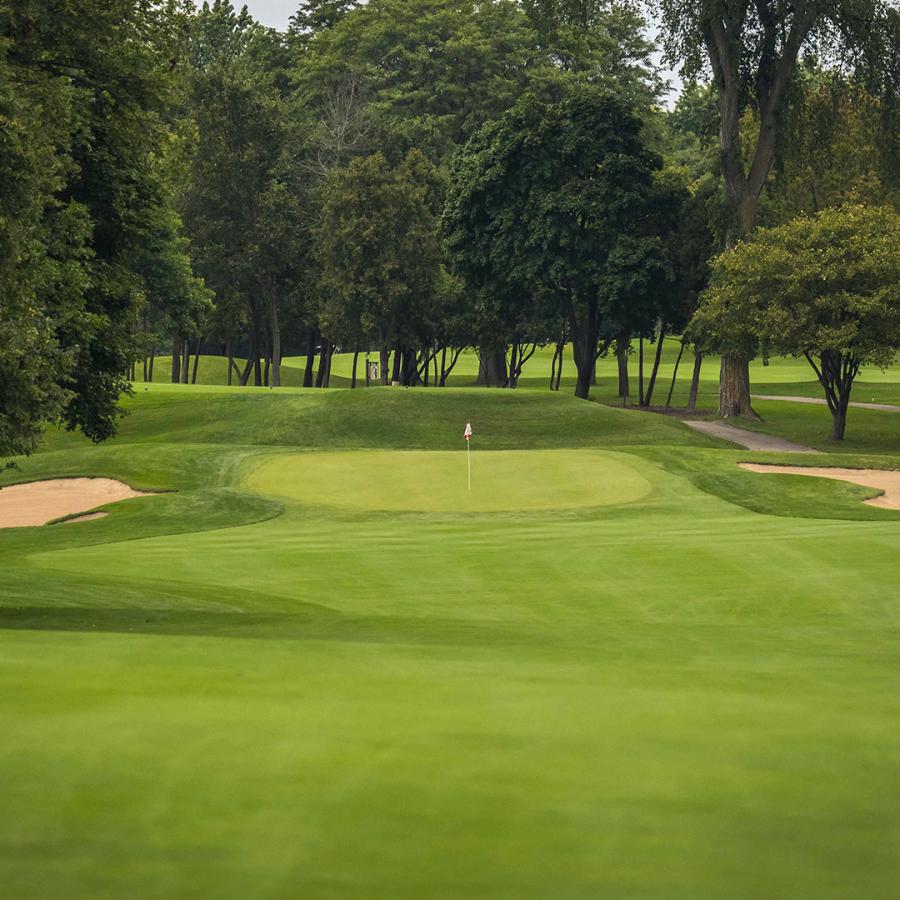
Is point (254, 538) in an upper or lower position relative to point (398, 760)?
lower

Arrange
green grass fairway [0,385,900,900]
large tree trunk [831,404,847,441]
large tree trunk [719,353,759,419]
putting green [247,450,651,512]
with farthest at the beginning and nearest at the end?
large tree trunk [719,353,759,419] < large tree trunk [831,404,847,441] < putting green [247,450,651,512] < green grass fairway [0,385,900,900]

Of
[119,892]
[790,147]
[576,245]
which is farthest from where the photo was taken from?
[576,245]

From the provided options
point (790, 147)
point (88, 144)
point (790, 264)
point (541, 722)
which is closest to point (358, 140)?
point (790, 147)

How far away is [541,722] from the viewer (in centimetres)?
610

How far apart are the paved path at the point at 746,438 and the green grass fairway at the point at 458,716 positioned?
104 feet

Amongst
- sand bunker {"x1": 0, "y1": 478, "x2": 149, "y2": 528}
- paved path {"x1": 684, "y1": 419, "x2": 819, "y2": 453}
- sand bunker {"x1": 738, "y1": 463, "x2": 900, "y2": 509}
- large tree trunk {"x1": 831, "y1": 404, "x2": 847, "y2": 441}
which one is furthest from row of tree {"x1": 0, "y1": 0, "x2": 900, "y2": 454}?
sand bunker {"x1": 738, "y1": 463, "x2": 900, "y2": 509}

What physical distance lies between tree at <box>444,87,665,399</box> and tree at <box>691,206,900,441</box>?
9002 millimetres

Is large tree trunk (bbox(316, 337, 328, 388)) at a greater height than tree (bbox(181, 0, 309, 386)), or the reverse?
tree (bbox(181, 0, 309, 386))

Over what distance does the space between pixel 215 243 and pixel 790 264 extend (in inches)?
1448

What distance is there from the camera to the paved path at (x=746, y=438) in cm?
5375

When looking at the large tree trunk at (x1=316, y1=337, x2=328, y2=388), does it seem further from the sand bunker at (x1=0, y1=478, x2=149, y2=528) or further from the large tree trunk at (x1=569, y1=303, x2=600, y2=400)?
the sand bunker at (x1=0, y1=478, x2=149, y2=528)

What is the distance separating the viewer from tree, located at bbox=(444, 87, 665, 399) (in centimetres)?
6475

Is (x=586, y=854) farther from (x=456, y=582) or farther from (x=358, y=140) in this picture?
(x=358, y=140)

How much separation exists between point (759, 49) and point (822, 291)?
11637 millimetres
